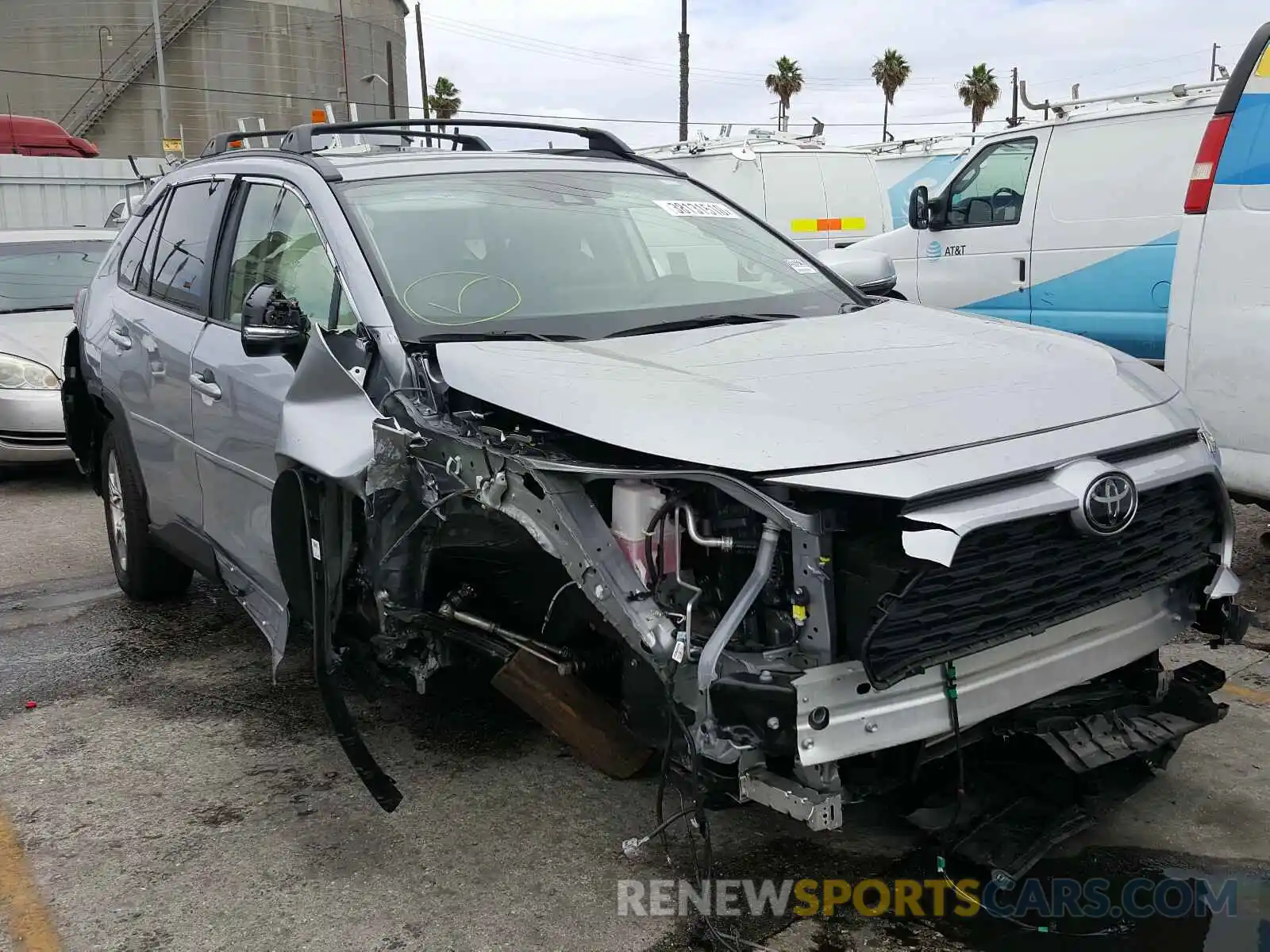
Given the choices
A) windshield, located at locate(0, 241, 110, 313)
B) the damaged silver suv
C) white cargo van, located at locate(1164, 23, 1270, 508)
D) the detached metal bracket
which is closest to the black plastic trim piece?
white cargo van, located at locate(1164, 23, 1270, 508)

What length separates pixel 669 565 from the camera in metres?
2.83

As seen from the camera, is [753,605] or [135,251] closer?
[753,605]

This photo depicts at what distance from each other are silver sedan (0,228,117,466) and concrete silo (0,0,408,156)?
3189cm

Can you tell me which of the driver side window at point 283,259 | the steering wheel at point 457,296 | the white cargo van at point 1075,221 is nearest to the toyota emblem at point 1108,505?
the steering wheel at point 457,296

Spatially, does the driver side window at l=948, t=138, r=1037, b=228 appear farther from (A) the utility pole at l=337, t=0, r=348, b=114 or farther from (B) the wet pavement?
(A) the utility pole at l=337, t=0, r=348, b=114

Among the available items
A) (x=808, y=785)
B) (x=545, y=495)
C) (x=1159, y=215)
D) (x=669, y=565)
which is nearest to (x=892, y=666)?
(x=808, y=785)

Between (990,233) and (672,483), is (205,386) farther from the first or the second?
(990,233)

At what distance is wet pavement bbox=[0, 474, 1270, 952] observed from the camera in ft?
9.78

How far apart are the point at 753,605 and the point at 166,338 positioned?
3.03m

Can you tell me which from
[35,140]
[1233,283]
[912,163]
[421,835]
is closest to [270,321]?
[421,835]

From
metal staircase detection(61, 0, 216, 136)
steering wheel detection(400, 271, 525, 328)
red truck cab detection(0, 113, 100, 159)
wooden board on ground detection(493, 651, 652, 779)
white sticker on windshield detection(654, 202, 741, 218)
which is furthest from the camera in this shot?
metal staircase detection(61, 0, 216, 136)

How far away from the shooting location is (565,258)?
4004mm

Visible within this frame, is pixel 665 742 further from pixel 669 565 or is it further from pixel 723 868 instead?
pixel 723 868

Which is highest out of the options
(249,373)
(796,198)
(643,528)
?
(796,198)
